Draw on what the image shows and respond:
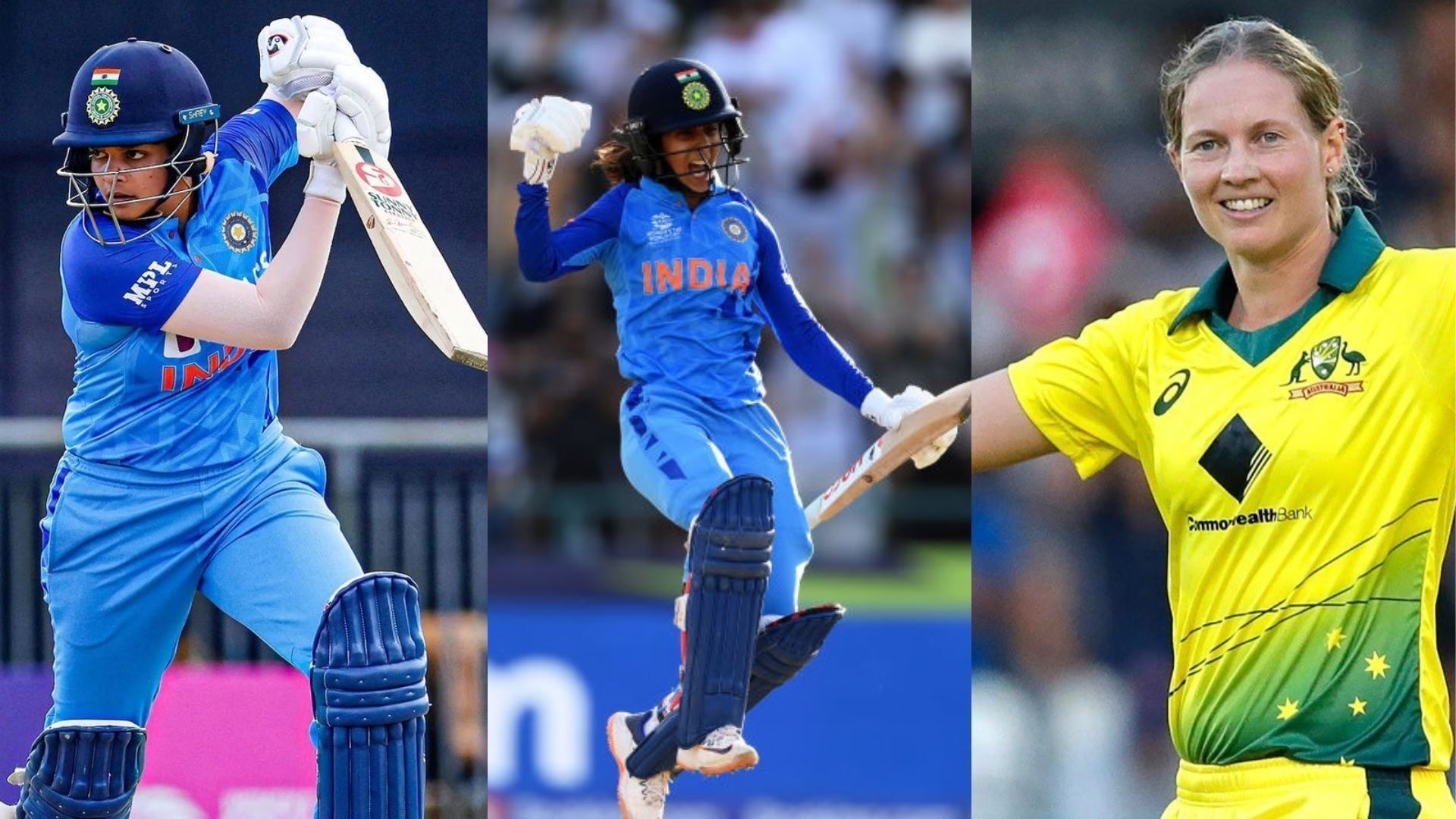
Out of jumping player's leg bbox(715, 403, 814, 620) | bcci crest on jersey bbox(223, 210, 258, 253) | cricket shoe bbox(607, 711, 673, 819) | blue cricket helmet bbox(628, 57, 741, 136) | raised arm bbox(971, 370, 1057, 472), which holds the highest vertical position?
blue cricket helmet bbox(628, 57, 741, 136)

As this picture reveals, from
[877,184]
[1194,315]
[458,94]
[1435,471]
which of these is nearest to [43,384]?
[458,94]

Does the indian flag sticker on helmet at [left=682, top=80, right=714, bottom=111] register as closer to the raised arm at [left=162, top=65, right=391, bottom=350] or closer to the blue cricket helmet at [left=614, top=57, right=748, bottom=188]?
the blue cricket helmet at [left=614, top=57, right=748, bottom=188]

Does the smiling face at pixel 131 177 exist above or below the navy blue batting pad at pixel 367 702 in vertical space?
above

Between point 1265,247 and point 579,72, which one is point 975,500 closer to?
point 579,72

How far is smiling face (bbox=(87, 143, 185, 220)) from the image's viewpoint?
13.2 ft

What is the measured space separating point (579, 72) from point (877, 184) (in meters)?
1.18

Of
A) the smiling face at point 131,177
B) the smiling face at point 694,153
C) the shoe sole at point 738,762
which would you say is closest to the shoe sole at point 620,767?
the shoe sole at point 738,762

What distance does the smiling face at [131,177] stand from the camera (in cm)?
403

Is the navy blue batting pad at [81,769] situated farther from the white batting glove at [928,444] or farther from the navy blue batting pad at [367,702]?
the white batting glove at [928,444]

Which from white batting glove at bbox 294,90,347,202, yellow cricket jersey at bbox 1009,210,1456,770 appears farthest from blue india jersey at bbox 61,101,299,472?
yellow cricket jersey at bbox 1009,210,1456,770

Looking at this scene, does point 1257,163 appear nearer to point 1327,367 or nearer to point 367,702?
point 1327,367

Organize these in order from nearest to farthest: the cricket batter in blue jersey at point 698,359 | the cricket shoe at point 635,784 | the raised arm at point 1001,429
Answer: the raised arm at point 1001,429
the cricket batter in blue jersey at point 698,359
the cricket shoe at point 635,784

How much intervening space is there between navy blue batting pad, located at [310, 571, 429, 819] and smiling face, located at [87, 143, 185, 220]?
40.5 inches

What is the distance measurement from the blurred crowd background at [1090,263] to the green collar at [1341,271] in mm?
3145
